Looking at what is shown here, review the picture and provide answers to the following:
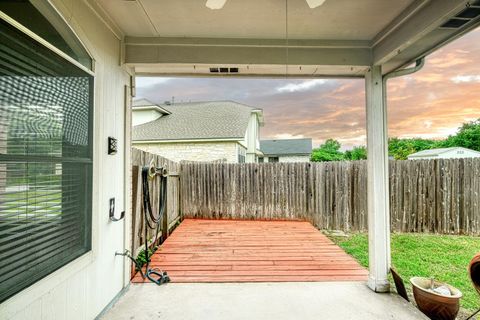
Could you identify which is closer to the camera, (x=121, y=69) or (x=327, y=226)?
(x=121, y=69)

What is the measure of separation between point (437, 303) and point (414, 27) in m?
2.31

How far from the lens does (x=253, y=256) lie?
362 cm

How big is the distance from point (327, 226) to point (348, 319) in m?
3.66

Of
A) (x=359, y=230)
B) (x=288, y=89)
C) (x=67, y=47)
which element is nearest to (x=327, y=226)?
(x=359, y=230)

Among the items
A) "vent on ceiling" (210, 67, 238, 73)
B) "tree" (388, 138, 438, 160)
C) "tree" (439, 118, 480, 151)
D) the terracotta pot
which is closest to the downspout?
the terracotta pot

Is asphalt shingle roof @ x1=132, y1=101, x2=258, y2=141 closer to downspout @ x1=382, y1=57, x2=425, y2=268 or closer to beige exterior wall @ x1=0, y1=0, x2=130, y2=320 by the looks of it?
downspout @ x1=382, y1=57, x2=425, y2=268

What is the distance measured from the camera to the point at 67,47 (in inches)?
67.4

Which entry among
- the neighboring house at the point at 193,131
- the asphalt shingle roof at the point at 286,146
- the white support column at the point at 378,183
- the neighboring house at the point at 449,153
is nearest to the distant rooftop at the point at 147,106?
the neighboring house at the point at 193,131

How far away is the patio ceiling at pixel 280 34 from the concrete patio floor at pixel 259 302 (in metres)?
2.33

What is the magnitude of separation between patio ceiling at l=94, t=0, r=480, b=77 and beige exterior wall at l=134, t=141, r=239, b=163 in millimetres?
7461

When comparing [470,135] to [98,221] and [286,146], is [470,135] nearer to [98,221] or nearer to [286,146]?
[98,221]

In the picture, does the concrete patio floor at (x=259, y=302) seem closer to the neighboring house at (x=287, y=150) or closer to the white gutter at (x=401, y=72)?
the white gutter at (x=401, y=72)

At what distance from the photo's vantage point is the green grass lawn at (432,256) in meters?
3.00

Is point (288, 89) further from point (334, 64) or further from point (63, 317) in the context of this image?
point (63, 317)
